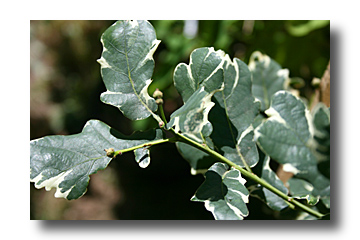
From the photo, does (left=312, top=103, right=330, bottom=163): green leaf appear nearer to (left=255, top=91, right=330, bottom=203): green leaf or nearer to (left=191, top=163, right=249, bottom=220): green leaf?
(left=255, top=91, right=330, bottom=203): green leaf

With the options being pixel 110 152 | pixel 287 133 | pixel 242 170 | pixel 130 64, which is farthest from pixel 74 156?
pixel 287 133

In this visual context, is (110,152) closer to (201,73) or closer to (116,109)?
(201,73)

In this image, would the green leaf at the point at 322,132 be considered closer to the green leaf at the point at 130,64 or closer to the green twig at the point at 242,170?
the green twig at the point at 242,170

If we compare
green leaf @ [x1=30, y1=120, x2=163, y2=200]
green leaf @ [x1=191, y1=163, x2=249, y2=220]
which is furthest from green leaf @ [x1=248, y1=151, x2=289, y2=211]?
green leaf @ [x1=30, y1=120, x2=163, y2=200]

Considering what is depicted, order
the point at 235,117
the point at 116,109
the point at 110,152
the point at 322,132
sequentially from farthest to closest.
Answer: the point at 116,109 → the point at 322,132 → the point at 235,117 → the point at 110,152

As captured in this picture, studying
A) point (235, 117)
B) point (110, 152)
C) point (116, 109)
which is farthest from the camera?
point (116, 109)

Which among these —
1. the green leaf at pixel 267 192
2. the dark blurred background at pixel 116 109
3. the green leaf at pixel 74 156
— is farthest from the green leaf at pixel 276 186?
the dark blurred background at pixel 116 109
